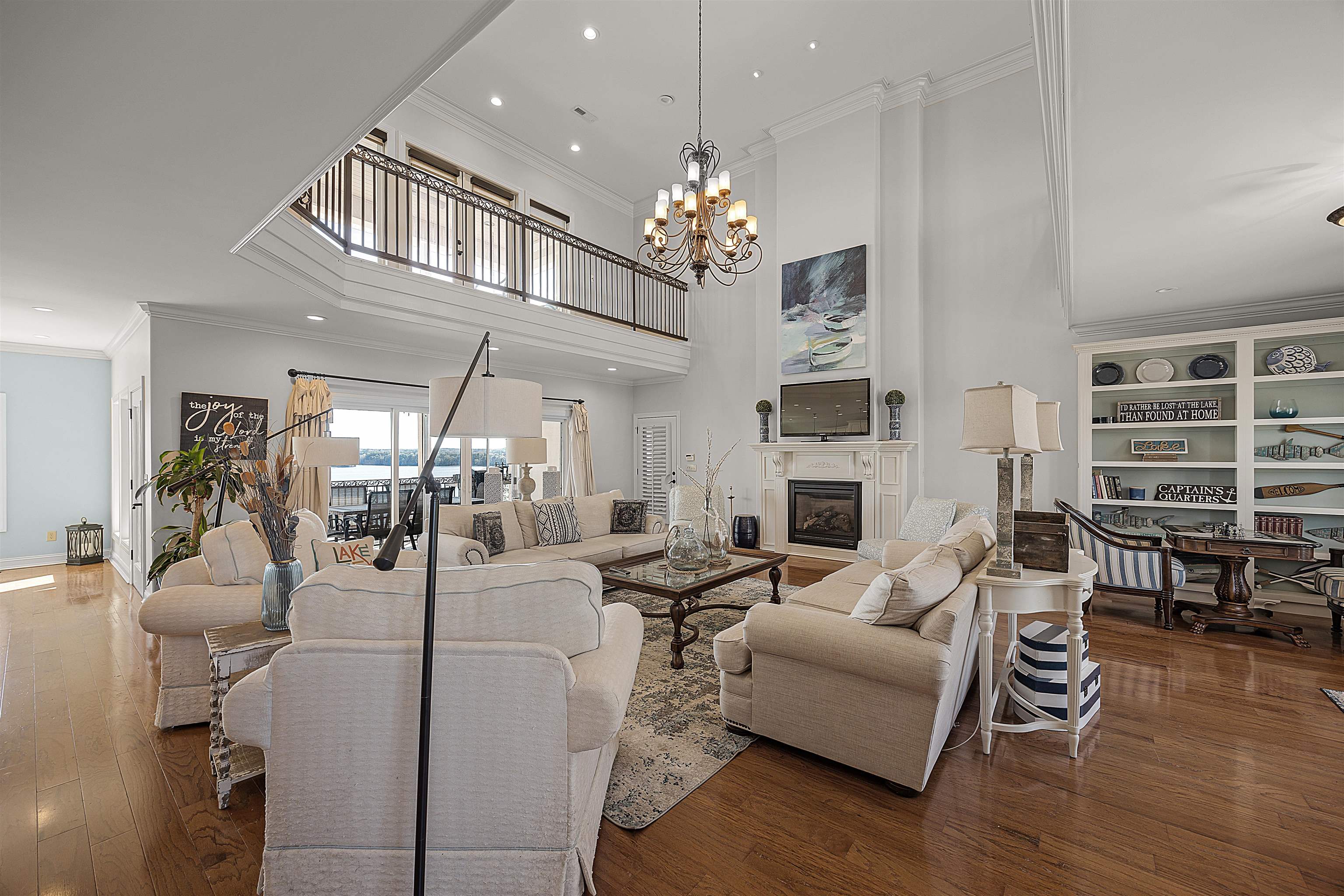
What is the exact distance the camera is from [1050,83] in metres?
1.82

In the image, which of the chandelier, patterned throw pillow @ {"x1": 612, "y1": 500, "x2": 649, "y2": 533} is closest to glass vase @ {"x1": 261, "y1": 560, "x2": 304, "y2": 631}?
the chandelier

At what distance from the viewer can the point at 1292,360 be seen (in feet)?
14.2

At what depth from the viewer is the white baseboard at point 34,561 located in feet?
19.3

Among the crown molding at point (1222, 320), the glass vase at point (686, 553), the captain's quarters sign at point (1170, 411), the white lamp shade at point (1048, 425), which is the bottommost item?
the glass vase at point (686, 553)

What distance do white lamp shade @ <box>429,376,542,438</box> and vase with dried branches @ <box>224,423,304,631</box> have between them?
64 cm

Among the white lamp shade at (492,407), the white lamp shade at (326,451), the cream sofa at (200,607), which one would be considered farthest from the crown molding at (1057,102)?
the white lamp shade at (326,451)

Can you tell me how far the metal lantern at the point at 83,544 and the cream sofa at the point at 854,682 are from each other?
776 centimetres

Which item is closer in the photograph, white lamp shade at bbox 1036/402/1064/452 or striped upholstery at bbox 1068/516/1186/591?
white lamp shade at bbox 1036/402/1064/452

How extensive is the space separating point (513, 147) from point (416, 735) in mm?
7881

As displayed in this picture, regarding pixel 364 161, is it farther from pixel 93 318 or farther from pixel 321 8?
pixel 321 8

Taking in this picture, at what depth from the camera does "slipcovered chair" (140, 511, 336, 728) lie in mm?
2441

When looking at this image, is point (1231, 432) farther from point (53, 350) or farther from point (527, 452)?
point (53, 350)

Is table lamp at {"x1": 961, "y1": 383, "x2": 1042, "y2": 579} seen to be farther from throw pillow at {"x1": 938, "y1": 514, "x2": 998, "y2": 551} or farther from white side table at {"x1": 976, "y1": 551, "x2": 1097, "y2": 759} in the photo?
throw pillow at {"x1": 938, "y1": 514, "x2": 998, "y2": 551}

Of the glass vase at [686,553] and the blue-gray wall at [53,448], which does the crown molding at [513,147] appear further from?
the glass vase at [686,553]
